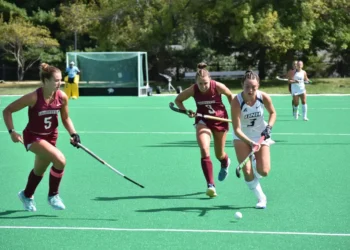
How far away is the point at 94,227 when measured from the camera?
741cm

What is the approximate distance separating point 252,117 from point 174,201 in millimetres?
1439

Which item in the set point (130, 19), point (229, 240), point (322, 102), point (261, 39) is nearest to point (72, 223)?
point (229, 240)

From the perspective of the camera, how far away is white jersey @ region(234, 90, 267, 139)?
8352 mm

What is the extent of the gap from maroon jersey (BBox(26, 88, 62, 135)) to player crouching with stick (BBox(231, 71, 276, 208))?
6.51 ft

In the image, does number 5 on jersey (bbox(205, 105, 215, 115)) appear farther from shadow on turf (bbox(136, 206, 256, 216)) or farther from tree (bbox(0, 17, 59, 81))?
tree (bbox(0, 17, 59, 81))

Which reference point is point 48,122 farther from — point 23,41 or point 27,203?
point 23,41

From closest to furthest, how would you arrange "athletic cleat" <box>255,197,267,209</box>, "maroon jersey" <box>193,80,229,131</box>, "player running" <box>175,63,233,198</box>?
"athletic cleat" <box>255,197,267,209</box>, "player running" <box>175,63,233,198</box>, "maroon jersey" <box>193,80,229,131</box>

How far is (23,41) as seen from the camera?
50.0 meters

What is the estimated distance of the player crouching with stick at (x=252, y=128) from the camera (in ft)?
27.0

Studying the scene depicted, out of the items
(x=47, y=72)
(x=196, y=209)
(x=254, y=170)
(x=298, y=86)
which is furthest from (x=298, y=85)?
(x=47, y=72)

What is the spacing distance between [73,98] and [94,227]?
27.5 m

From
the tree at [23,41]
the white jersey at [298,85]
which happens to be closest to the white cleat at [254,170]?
the white jersey at [298,85]

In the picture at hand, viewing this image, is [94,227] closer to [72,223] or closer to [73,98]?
[72,223]

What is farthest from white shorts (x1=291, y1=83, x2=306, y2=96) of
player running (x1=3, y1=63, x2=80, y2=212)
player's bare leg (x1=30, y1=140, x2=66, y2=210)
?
player's bare leg (x1=30, y1=140, x2=66, y2=210)
